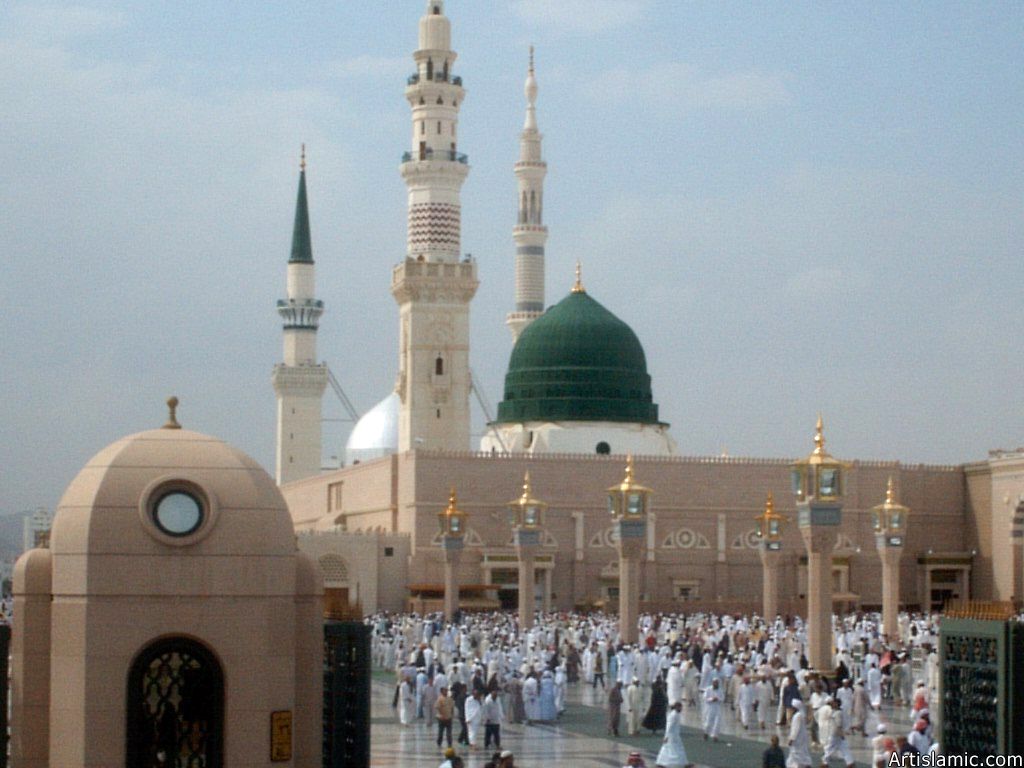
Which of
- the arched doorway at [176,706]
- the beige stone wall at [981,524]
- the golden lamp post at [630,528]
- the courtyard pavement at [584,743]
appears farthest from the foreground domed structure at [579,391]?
the arched doorway at [176,706]

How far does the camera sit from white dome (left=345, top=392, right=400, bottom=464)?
6069 centimetres

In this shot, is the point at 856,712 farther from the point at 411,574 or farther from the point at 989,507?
the point at 989,507

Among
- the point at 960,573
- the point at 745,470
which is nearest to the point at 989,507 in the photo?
the point at 960,573

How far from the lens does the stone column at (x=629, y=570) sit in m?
27.8

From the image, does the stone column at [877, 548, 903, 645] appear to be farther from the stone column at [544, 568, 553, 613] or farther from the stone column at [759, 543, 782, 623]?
the stone column at [544, 568, 553, 613]

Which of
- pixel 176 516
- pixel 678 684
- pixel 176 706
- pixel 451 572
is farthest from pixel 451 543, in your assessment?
pixel 176 516

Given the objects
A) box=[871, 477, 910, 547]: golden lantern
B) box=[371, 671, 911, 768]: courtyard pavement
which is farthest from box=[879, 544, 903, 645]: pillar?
box=[371, 671, 911, 768]: courtyard pavement

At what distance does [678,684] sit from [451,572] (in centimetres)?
1553

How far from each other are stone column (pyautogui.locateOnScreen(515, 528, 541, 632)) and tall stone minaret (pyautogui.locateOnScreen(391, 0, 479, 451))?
1413 cm

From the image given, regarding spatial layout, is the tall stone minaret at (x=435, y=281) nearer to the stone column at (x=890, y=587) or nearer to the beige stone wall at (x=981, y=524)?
the beige stone wall at (x=981, y=524)

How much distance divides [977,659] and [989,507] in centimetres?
3619

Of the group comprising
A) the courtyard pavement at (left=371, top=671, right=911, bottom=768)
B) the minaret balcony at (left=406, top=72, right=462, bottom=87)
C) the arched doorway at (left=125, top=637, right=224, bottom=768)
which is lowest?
the courtyard pavement at (left=371, top=671, right=911, bottom=768)

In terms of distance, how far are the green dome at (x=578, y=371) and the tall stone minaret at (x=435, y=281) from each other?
5.48 ft

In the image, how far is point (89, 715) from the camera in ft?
29.2
